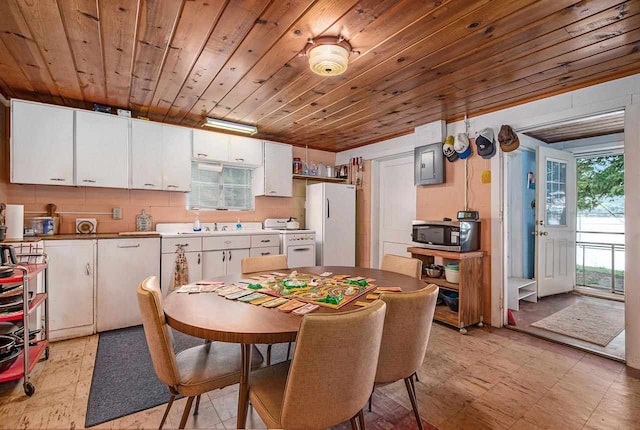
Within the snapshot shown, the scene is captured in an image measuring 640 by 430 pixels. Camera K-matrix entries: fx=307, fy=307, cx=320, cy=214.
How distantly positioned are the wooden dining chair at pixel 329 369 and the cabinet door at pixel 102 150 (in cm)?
312

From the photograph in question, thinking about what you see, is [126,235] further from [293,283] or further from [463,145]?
[463,145]

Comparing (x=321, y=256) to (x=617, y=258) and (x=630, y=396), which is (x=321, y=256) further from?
(x=617, y=258)

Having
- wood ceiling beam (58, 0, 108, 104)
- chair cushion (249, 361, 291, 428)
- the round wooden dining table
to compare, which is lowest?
chair cushion (249, 361, 291, 428)

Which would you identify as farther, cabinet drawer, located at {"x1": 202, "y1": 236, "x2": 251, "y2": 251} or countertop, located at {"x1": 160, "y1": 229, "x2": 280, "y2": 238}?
cabinet drawer, located at {"x1": 202, "y1": 236, "x2": 251, "y2": 251}

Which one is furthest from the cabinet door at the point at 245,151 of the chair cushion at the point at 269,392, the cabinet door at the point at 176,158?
the chair cushion at the point at 269,392

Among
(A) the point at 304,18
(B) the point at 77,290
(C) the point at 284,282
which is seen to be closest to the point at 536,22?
(A) the point at 304,18

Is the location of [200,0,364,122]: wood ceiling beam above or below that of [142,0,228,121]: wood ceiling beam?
below

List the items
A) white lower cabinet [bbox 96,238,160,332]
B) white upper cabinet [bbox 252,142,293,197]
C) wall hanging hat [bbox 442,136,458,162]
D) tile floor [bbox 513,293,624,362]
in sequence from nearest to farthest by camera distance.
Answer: tile floor [bbox 513,293,624,362]
white lower cabinet [bbox 96,238,160,332]
wall hanging hat [bbox 442,136,458,162]
white upper cabinet [bbox 252,142,293,197]

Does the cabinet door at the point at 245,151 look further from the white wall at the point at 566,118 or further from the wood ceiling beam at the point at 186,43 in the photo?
the white wall at the point at 566,118

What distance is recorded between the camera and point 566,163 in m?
4.54

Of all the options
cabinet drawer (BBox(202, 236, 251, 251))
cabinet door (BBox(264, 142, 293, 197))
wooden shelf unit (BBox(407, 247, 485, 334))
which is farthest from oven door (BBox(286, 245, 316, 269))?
wooden shelf unit (BBox(407, 247, 485, 334))

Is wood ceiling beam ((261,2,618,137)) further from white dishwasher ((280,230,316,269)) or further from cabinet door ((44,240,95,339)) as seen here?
cabinet door ((44,240,95,339))

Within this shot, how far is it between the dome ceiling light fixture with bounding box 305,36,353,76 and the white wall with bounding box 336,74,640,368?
213 centimetres

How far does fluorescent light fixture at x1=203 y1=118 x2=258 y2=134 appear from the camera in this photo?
3689 mm
